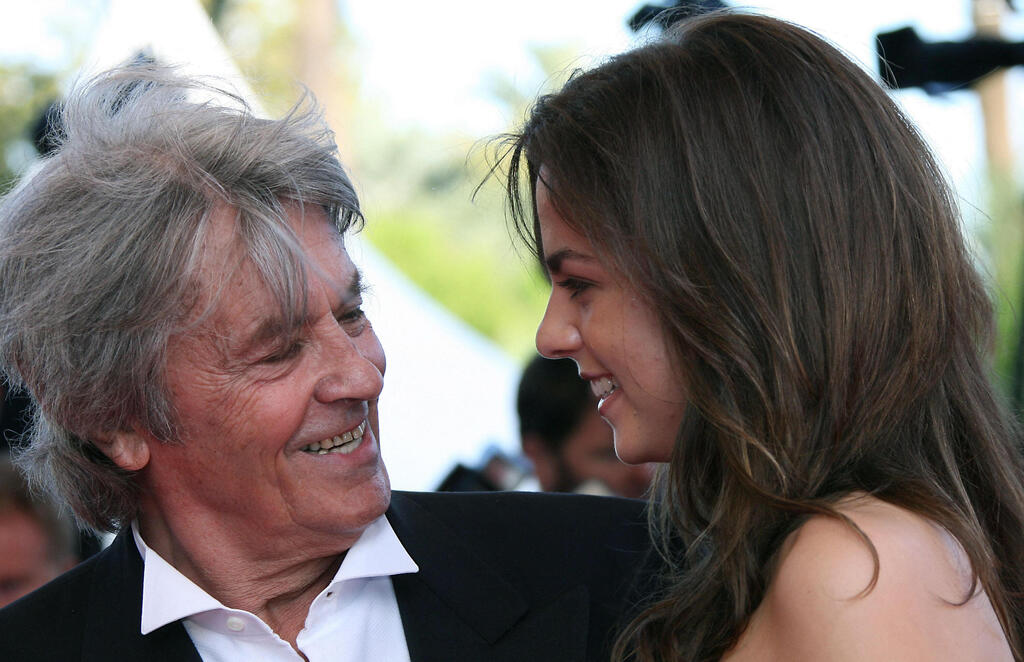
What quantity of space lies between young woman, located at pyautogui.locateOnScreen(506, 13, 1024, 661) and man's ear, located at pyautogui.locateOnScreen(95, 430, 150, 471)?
841 mm

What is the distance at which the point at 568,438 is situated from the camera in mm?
4195

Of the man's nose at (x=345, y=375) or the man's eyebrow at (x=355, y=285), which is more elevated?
the man's eyebrow at (x=355, y=285)

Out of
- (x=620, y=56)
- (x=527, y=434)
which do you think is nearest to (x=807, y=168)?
(x=620, y=56)

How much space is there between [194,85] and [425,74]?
17938mm

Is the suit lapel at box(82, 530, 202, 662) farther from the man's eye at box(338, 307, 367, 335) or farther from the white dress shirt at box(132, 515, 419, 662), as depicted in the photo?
the man's eye at box(338, 307, 367, 335)

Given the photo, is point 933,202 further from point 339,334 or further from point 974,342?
point 339,334

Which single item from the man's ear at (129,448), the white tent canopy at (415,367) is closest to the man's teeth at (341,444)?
the man's ear at (129,448)

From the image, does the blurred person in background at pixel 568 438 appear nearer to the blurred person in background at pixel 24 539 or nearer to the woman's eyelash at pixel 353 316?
the blurred person in background at pixel 24 539

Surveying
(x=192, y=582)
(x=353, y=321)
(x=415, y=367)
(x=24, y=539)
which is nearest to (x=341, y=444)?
(x=353, y=321)

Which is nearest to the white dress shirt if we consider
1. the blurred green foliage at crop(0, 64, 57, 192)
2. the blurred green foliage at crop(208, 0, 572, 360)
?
the blurred green foliage at crop(0, 64, 57, 192)

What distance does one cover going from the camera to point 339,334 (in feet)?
6.64

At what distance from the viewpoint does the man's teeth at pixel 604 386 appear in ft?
6.26

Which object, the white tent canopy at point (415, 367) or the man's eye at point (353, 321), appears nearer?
the man's eye at point (353, 321)

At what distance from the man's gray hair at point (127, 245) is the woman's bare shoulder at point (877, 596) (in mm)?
955
